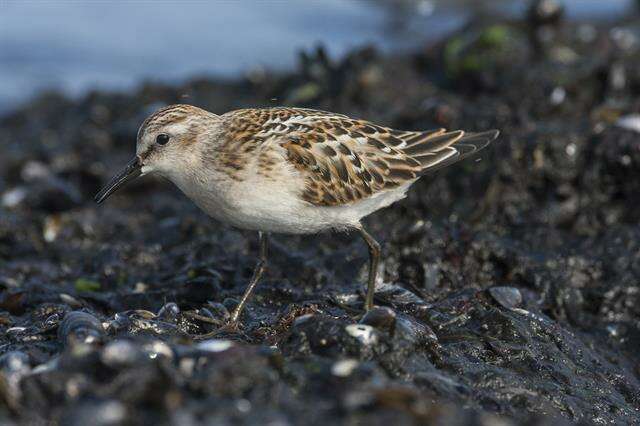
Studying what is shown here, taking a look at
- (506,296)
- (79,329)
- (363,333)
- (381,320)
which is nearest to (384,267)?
(506,296)

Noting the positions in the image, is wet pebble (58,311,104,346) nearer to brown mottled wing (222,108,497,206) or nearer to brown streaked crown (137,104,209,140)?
brown streaked crown (137,104,209,140)

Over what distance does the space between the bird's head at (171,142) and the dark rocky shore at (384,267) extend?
0.95 m

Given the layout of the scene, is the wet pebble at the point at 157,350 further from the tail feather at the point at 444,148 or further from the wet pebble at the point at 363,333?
the tail feather at the point at 444,148

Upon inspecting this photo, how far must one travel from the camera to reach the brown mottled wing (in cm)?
568

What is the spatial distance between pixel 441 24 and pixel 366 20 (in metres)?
1.45

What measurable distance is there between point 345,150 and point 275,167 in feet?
2.12

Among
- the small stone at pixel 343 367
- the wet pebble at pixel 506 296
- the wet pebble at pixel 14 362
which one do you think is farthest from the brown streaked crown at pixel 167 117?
the wet pebble at pixel 506 296

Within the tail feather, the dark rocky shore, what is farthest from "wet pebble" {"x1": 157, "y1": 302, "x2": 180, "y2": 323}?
the tail feather

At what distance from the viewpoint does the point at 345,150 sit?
19.5ft

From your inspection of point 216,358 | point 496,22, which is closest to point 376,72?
point 496,22

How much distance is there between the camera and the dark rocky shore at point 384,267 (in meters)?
4.01

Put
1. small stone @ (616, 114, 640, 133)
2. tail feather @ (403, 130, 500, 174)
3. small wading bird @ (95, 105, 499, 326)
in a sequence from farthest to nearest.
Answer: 1. small stone @ (616, 114, 640, 133)
2. tail feather @ (403, 130, 500, 174)
3. small wading bird @ (95, 105, 499, 326)

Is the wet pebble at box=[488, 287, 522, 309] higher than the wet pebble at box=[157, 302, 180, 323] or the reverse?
higher

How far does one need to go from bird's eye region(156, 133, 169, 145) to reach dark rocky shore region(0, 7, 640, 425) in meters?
1.10
